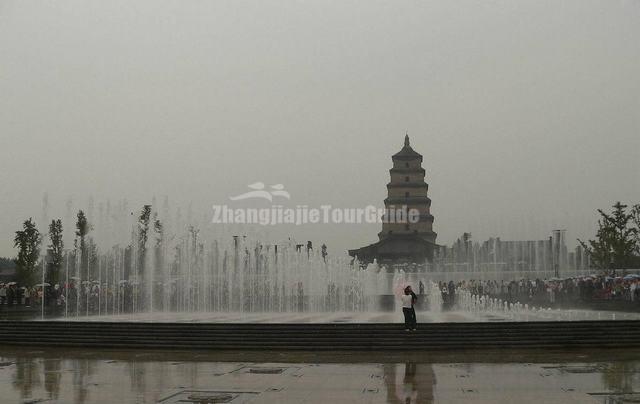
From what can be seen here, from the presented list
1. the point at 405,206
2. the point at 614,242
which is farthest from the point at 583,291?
the point at 405,206

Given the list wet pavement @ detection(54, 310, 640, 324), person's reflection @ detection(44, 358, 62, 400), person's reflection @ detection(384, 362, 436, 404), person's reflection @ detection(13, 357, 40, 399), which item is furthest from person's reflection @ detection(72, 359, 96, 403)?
wet pavement @ detection(54, 310, 640, 324)

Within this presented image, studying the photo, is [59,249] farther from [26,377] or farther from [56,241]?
[26,377]

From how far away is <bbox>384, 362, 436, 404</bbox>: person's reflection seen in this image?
795 cm

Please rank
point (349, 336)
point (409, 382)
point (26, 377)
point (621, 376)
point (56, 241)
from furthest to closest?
1. point (56, 241)
2. point (349, 336)
3. point (26, 377)
4. point (621, 376)
5. point (409, 382)

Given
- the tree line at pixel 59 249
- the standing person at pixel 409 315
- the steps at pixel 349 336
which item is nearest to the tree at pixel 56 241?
the tree line at pixel 59 249

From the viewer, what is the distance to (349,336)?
13141 millimetres

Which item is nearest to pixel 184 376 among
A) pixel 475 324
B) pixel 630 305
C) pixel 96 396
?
pixel 96 396

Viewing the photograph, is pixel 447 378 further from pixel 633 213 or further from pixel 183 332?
pixel 633 213

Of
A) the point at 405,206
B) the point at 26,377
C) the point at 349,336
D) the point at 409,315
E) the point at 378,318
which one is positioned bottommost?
the point at 378,318

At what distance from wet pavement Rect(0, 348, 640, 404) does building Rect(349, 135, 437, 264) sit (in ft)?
167

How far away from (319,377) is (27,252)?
31728mm

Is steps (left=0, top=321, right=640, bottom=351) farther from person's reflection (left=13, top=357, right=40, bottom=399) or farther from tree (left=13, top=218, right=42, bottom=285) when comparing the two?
tree (left=13, top=218, right=42, bottom=285)

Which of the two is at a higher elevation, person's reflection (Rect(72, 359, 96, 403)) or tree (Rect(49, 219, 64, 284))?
tree (Rect(49, 219, 64, 284))

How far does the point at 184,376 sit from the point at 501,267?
5194 centimetres
